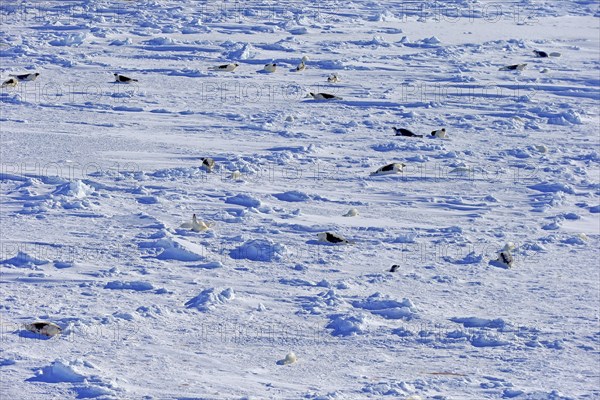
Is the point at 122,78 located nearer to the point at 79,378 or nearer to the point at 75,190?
the point at 75,190

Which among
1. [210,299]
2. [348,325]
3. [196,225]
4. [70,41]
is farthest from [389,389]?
[70,41]

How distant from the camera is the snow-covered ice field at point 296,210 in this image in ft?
18.1

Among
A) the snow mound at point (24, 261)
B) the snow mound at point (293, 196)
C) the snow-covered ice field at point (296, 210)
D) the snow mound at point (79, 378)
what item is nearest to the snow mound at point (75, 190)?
the snow-covered ice field at point (296, 210)

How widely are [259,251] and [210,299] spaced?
2.74 ft

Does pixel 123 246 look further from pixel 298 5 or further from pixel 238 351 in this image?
pixel 298 5

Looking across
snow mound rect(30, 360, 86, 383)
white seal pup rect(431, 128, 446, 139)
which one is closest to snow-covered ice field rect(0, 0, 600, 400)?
snow mound rect(30, 360, 86, 383)

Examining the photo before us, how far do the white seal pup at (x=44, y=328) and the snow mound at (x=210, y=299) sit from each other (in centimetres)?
75

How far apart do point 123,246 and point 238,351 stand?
1619 mm

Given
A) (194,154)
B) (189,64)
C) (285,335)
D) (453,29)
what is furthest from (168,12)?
(285,335)

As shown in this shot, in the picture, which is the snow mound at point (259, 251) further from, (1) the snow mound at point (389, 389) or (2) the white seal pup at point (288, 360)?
(1) the snow mound at point (389, 389)

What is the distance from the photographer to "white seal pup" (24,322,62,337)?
5.64 meters

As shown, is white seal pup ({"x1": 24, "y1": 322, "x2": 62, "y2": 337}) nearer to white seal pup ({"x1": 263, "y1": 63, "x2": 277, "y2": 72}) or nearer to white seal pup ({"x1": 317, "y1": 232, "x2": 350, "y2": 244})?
white seal pup ({"x1": 317, "y1": 232, "x2": 350, "y2": 244})

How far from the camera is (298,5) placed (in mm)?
14289

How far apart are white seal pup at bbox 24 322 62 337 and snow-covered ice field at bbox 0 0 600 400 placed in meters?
0.05
